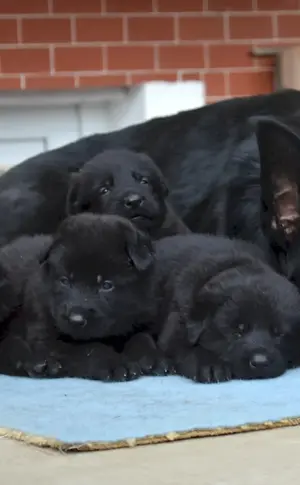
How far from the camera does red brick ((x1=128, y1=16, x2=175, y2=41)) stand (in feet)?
10.7

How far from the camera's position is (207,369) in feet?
3.88

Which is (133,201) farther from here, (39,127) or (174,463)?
(39,127)

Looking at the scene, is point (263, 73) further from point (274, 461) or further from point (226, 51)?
point (274, 461)

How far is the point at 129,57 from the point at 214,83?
34cm

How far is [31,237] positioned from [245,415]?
0.65 m

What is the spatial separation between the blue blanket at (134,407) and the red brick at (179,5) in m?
2.30

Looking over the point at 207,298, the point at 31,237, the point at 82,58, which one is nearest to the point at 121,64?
the point at 82,58

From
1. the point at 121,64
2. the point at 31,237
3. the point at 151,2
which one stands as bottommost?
the point at 31,237

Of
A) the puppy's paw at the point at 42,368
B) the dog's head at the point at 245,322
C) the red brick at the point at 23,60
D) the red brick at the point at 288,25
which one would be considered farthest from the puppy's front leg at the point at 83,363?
the red brick at the point at 288,25

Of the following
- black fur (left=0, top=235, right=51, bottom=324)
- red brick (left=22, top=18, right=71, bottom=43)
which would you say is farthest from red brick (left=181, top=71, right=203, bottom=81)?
black fur (left=0, top=235, right=51, bottom=324)

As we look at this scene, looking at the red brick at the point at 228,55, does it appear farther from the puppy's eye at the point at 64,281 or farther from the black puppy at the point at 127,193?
the puppy's eye at the point at 64,281

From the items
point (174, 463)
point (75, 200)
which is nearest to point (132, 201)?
point (75, 200)

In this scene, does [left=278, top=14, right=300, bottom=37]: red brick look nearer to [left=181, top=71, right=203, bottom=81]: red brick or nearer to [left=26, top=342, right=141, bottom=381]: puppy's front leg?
[left=181, top=71, right=203, bottom=81]: red brick

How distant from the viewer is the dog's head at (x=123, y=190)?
5.00ft
